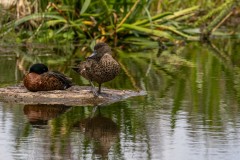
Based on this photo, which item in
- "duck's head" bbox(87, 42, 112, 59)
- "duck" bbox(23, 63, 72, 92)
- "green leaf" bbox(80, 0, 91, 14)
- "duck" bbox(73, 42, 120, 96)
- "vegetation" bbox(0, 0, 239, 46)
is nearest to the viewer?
"duck" bbox(73, 42, 120, 96)

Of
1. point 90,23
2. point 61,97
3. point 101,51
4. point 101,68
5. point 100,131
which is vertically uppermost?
point 90,23

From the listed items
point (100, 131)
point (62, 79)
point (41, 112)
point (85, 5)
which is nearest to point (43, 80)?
point (62, 79)

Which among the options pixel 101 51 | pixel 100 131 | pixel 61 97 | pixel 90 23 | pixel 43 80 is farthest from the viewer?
pixel 90 23

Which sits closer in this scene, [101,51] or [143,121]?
[143,121]

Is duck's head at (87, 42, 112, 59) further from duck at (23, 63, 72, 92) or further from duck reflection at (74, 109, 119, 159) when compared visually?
duck reflection at (74, 109, 119, 159)

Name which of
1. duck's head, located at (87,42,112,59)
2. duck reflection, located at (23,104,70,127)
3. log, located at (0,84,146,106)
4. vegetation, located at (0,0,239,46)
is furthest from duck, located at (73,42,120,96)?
vegetation, located at (0,0,239,46)

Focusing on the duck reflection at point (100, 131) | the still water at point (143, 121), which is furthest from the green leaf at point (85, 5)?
the duck reflection at point (100, 131)

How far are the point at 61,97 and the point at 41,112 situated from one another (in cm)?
85

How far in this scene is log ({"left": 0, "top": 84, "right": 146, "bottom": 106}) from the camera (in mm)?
10055

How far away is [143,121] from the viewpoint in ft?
29.2

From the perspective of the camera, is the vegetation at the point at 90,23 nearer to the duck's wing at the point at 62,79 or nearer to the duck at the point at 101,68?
the duck's wing at the point at 62,79

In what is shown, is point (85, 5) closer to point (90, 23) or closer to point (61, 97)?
point (90, 23)

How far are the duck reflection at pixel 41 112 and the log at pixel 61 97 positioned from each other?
245mm

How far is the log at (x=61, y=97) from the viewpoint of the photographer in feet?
33.0
